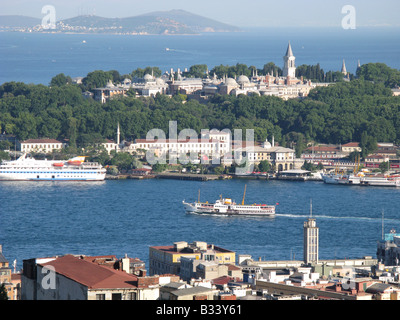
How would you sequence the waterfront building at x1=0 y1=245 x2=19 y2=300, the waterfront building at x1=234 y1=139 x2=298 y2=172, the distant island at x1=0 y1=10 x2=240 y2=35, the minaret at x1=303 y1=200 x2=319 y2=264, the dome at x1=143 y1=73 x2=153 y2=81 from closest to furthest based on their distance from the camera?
the waterfront building at x1=0 y1=245 x2=19 y2=300 < the minaret at x1=303 y1=200 x2=319 y2=264 < the waterfront building at x1=234 y1=139 x2=298 y2=172 < the dome at x1=143 y1=73 x2=153 y2=81 < the distant island at x1=0 y1=10 x2=240 y2=35

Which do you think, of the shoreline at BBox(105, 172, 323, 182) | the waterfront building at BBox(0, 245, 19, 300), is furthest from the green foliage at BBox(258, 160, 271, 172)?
the waterfront building at BBox(0, 245, 19, 300)

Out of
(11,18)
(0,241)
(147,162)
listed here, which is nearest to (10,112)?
(147,162)

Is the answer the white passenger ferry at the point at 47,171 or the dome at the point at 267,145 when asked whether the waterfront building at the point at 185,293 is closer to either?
the white passenger ferry at the point at 47,171

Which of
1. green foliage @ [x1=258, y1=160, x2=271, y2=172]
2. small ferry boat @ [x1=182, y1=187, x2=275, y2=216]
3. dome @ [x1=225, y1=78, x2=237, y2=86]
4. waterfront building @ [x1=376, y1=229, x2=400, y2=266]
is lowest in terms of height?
small ferry boat @ [x1=182, y1=187, x2=275, y2=216]

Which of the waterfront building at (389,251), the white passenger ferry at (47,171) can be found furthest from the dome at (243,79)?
the waterfront building at (389,251)

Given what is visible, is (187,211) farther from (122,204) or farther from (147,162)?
(147,162)

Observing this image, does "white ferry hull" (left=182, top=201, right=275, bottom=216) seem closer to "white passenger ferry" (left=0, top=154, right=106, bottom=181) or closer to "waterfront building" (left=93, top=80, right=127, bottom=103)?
"white passenger ferry" (left=0, top=154, right=106, bottom=181)
